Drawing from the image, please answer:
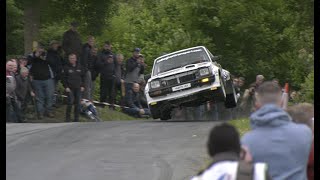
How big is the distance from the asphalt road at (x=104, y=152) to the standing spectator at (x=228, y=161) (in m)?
5.32

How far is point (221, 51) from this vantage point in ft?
92.4

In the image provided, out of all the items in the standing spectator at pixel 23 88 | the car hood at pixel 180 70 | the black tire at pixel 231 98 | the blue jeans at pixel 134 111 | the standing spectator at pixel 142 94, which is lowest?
the blue jeans at pixel 134 111

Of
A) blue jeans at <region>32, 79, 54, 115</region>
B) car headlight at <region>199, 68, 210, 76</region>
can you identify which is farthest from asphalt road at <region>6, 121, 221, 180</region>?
blue jeans at <region>32, 79, 54, 115</region>

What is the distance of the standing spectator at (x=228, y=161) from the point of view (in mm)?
4570

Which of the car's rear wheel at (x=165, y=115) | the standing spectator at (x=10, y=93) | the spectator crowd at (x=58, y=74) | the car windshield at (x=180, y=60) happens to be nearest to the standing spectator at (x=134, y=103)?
the spectator crowd at (x=58, y=74)

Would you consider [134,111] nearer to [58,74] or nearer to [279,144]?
[58,74]

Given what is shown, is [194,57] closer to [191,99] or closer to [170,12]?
[191,99]

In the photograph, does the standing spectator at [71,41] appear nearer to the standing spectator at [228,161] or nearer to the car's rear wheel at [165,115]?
the car's rear wheel at [165,115]

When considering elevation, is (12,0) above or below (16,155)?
above

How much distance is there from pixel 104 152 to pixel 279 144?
7.19 m

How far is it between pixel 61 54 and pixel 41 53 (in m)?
1.21

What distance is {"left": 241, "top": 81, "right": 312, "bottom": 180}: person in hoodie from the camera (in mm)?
5121
